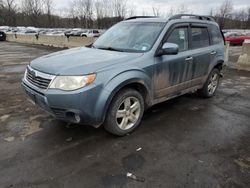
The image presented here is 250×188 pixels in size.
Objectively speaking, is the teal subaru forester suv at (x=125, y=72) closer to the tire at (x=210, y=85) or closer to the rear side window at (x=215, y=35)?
the rear side window at (x=215, y=35)

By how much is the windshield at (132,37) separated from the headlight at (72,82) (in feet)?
3.68

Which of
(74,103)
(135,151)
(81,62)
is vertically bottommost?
(135,151)

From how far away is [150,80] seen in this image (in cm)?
373

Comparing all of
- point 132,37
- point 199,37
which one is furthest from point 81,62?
point 199,37

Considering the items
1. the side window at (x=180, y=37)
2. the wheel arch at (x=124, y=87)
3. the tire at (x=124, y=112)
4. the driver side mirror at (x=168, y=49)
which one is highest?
the side window at (x=180, y=37)

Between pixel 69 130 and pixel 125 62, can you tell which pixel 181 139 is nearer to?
pixel 125 62

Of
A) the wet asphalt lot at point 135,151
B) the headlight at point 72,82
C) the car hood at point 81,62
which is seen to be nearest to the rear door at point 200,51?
the wet asphalt lot at point 135,151

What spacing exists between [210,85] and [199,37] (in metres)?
1.34

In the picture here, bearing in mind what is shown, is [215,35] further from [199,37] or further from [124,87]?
[124,87]

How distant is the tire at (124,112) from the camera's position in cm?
336

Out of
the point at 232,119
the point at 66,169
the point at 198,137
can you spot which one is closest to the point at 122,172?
the point at 66,169

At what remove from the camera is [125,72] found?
333 cm

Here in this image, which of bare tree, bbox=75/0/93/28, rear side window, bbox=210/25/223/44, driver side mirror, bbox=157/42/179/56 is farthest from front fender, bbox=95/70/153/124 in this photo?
bare tree, bbox=75/0/93/28

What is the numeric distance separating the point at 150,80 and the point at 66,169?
1.85 m
